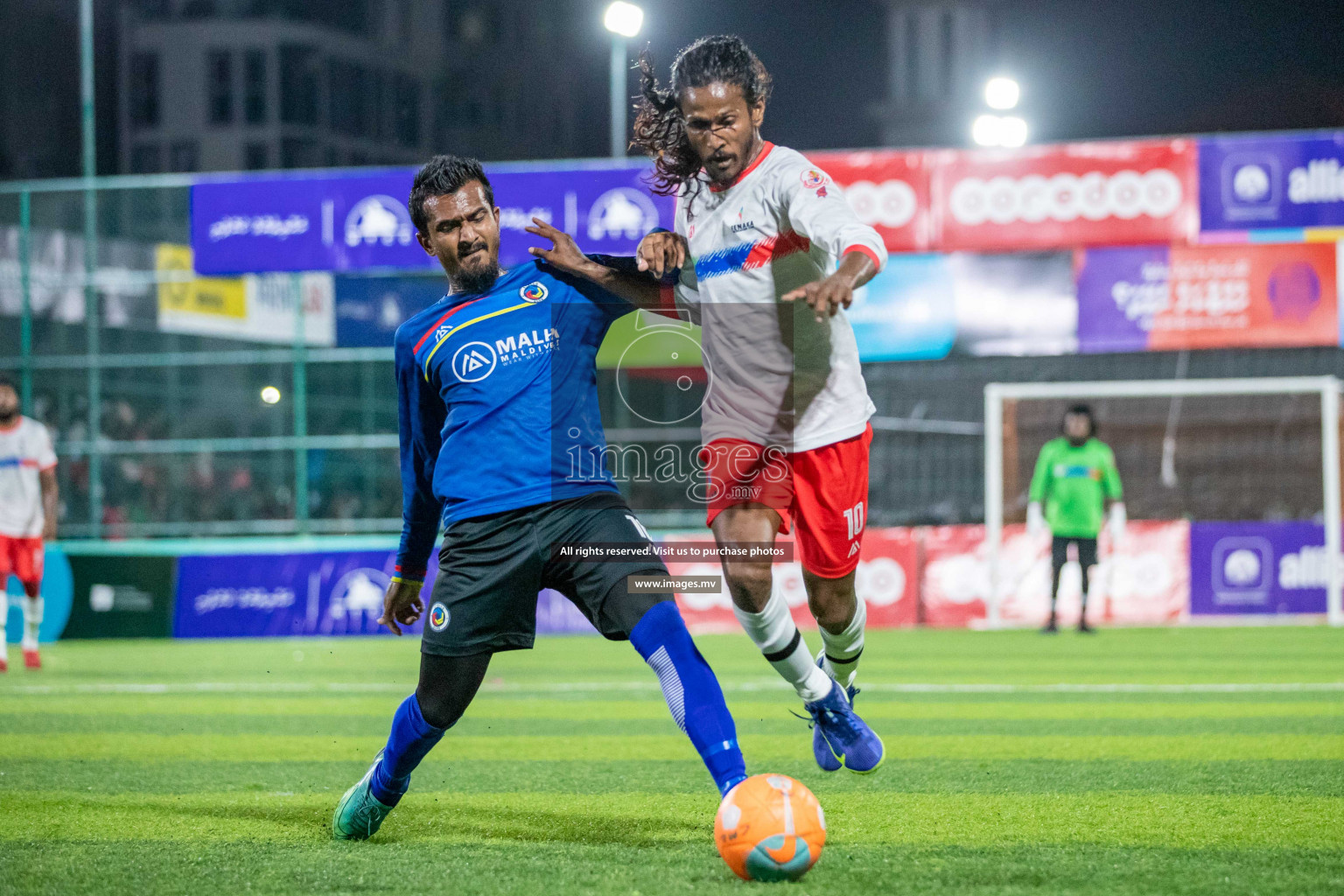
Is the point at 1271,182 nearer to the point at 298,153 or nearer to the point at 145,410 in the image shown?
the point at 145,410

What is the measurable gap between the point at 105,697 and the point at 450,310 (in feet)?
20.9

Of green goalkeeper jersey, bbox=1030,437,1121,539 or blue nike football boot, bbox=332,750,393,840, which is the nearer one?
blue nike football boot, bbox=332,750,393,840

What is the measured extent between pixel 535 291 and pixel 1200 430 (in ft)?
44.4

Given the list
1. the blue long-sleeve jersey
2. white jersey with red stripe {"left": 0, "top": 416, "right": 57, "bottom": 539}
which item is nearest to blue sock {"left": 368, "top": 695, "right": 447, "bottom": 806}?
the blue long-sleeve jersey

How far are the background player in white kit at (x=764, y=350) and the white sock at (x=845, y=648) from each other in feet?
0.61

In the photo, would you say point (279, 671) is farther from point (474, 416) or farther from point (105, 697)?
point (474, 416)

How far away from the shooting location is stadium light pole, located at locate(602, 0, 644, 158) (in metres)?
15.5

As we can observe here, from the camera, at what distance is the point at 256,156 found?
191 ft

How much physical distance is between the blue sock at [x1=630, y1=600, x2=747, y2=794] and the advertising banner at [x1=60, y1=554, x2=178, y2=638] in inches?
501

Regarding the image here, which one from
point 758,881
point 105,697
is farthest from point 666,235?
point 105,697

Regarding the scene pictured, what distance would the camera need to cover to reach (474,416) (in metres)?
4.18

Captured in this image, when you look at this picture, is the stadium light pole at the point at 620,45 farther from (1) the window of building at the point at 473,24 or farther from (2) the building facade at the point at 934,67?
(1) the window of building at the point at 473,24

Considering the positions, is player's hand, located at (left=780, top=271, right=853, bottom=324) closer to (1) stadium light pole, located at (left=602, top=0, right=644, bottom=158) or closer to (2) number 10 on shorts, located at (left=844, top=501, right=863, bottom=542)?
(2) number 10 on shorts, located at (left=844, top=501, right=863, bottom=542)

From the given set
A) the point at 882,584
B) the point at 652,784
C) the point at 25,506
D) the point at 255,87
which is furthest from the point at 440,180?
the point at 255,87
